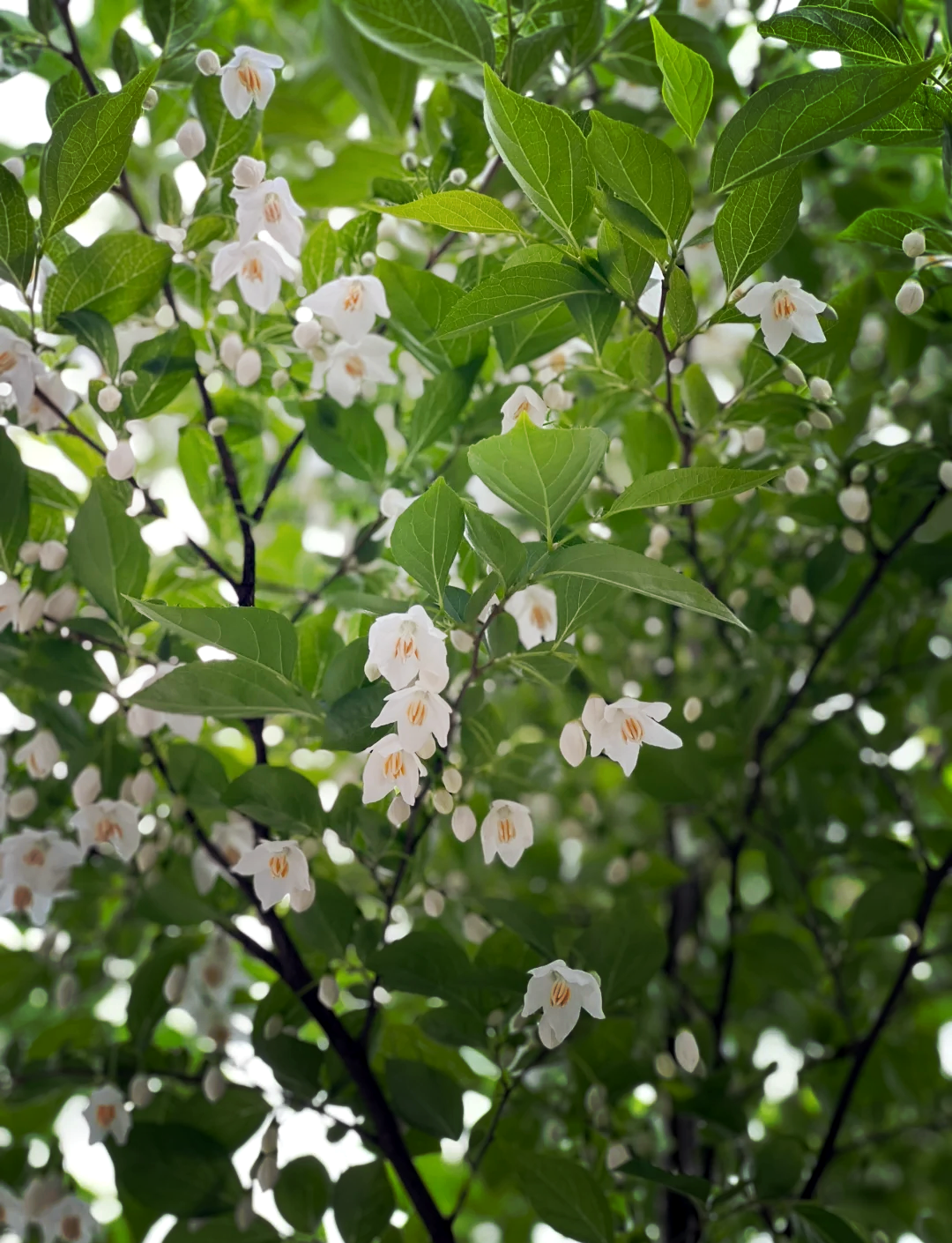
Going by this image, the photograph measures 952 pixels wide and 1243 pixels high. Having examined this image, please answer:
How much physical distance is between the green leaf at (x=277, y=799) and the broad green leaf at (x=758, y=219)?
51cm

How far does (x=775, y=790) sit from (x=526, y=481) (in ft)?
3.12

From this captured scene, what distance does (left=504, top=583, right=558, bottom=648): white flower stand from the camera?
0.99m

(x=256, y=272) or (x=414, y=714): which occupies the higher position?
(x=256, y=272)

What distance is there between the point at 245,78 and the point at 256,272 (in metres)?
0.15

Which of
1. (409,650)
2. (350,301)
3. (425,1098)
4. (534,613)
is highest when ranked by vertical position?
(350,301)

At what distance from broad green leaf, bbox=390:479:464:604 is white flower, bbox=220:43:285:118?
43cm

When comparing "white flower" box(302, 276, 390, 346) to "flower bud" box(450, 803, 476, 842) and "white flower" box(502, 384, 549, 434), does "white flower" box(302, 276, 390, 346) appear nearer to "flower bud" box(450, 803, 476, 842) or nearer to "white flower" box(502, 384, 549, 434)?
"white flower" box(502, 384, 549, 434)

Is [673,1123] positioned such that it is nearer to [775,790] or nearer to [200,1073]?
[775,790]

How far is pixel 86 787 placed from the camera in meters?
0.92

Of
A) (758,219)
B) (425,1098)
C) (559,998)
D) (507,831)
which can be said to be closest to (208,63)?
(758,219)

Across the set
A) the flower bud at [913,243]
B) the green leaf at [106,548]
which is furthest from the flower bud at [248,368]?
the flower bud at [913,243]

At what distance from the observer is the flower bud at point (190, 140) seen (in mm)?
916

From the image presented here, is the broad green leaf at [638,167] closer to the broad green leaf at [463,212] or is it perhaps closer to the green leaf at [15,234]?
the broad green leaf at [463,212]

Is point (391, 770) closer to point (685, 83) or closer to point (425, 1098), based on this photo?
point (425, 1098)
